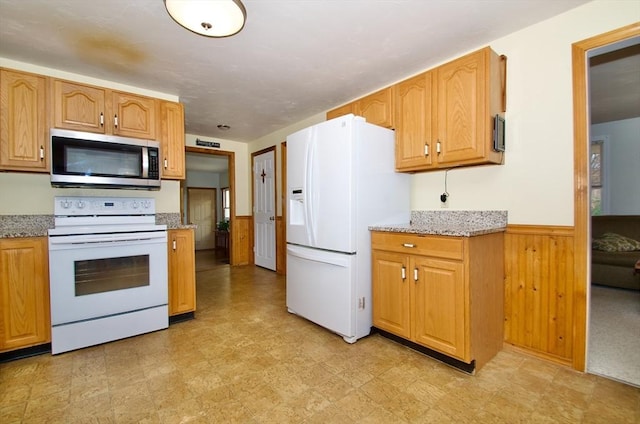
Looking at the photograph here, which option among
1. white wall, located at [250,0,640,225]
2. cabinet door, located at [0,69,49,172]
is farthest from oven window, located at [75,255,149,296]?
white wall, located at [250,0,640,225]

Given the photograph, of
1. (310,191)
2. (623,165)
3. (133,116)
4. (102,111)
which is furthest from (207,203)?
(623,165)

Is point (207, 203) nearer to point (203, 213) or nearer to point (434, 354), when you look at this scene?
point (203, 213)

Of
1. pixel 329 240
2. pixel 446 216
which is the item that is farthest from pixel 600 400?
pixel 329 240

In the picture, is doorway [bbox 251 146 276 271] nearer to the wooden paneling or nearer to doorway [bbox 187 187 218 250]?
the wooden paneling

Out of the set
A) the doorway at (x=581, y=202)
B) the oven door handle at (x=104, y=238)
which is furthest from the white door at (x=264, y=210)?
the doorway at (x=581, y=202)

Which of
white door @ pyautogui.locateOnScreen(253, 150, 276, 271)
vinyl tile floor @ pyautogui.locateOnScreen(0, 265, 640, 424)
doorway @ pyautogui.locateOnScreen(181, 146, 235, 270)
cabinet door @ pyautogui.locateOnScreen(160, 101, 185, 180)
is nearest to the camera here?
vinyl tile floor @ pyautogui.locateOnScreen(0, 265, 640, 424)

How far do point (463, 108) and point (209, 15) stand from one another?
1822mm

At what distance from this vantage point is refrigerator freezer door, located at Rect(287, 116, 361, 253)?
2.38 m

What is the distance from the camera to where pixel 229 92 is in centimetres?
328

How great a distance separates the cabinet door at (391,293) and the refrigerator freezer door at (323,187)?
A: 30 centimetres

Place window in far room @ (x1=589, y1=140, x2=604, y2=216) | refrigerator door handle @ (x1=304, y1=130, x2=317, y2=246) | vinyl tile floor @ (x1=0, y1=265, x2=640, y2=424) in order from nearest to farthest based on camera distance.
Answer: vinyl tile floor @ (x1=0, y1=265, x2=640, y2=424)
refrigerator door handle @ (x1=304, y1=130, x2=317, y2=246)
window in far room @ (x1=589, y1=140, x2=604, y2=216)

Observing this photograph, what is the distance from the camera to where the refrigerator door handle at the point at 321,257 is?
242 cm

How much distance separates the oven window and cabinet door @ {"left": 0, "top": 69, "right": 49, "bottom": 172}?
888 millimetres

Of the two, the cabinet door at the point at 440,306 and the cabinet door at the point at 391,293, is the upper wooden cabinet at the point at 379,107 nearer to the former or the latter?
the cabinet door at the point at 391,293
